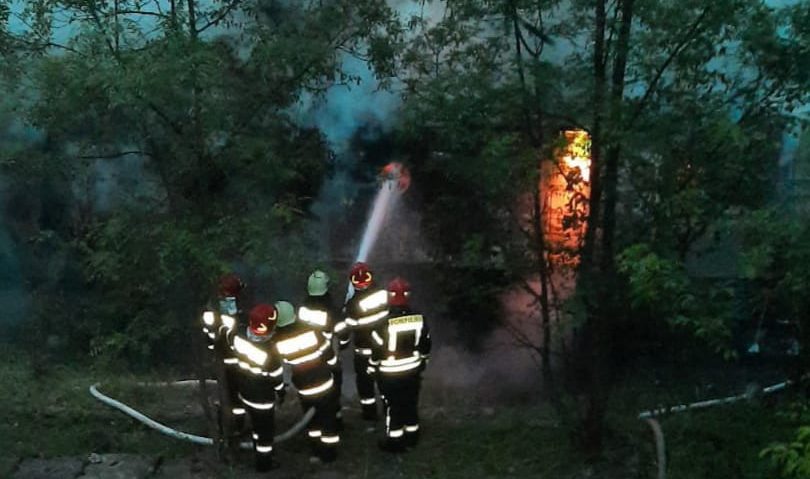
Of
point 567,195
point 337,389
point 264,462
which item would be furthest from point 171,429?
point 567,195

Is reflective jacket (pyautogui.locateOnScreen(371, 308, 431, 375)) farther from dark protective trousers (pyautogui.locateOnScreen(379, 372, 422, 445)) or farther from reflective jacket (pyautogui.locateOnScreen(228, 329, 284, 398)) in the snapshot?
reflective jacket (pyautogui.locateOnScreen(228, 329, 284, 398))

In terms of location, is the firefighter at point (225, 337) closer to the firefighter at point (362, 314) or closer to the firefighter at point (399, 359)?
the firefighter at point (362, 314)

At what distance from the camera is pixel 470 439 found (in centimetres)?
804

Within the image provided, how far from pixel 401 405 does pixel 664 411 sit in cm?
230

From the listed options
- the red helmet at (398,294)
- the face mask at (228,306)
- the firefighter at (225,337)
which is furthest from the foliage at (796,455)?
the face mask at (228,306)

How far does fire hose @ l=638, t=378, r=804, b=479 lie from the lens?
266 inches

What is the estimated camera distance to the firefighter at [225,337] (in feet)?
Answer: 23.7

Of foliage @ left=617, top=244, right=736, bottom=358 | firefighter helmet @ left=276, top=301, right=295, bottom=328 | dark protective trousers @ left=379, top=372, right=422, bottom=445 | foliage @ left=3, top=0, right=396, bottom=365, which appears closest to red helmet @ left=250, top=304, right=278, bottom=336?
firefighter helmet @ left=276, top=301, right=295, bottom=328

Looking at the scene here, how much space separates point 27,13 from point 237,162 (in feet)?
6.70

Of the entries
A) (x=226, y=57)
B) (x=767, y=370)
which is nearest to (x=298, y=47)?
(x=226, y=57)

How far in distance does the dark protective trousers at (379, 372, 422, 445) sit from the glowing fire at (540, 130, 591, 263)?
161cm

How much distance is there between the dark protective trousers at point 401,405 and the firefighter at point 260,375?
0.90 m

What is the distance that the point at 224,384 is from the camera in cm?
742

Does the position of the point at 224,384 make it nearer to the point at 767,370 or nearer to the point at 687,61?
the point at 687,61
